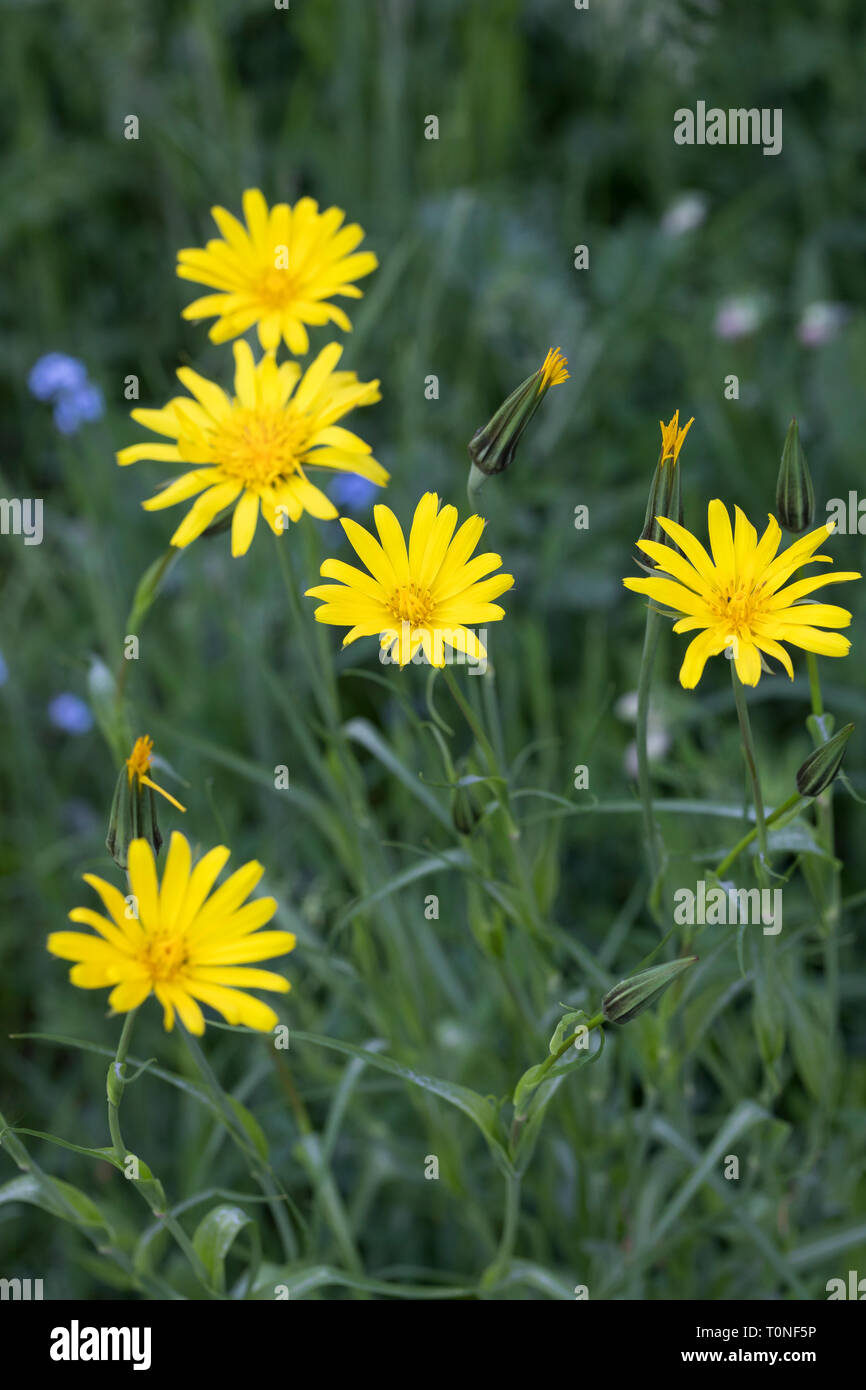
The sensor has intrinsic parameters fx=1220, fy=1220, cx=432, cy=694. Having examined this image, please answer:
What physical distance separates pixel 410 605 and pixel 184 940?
281mm

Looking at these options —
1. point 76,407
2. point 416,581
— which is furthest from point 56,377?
point 416,581

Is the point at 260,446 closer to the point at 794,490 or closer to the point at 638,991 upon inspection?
the point at 794,490

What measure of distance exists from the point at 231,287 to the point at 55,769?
1.07 metres

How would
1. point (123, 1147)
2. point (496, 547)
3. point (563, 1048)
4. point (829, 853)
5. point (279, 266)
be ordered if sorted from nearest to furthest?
1. point (563, 1048)
2. point (123, 1147)
3. point (829, 853)
4. point (279, 266)
5. point (496, 547)

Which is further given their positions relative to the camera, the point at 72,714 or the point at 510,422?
the point at 72,714

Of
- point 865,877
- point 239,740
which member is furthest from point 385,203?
point 865,877

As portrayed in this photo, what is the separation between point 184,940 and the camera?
0.83m

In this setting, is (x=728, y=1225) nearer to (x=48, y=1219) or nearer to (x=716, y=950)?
(x=716, y=950)

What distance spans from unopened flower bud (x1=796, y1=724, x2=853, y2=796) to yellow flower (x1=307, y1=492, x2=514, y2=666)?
232mm

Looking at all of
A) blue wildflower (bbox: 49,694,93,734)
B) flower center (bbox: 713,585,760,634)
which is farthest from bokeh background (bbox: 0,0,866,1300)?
flower center (bbox: 713,585,760,634)

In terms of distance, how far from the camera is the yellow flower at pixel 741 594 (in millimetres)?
804

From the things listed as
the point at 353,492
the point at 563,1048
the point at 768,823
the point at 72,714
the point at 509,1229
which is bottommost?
the point at 509,1229

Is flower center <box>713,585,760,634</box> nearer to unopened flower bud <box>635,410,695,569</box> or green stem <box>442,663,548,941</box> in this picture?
unopened flower bud <box>635,410,695,569</box>

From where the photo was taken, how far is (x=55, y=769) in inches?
76.7
